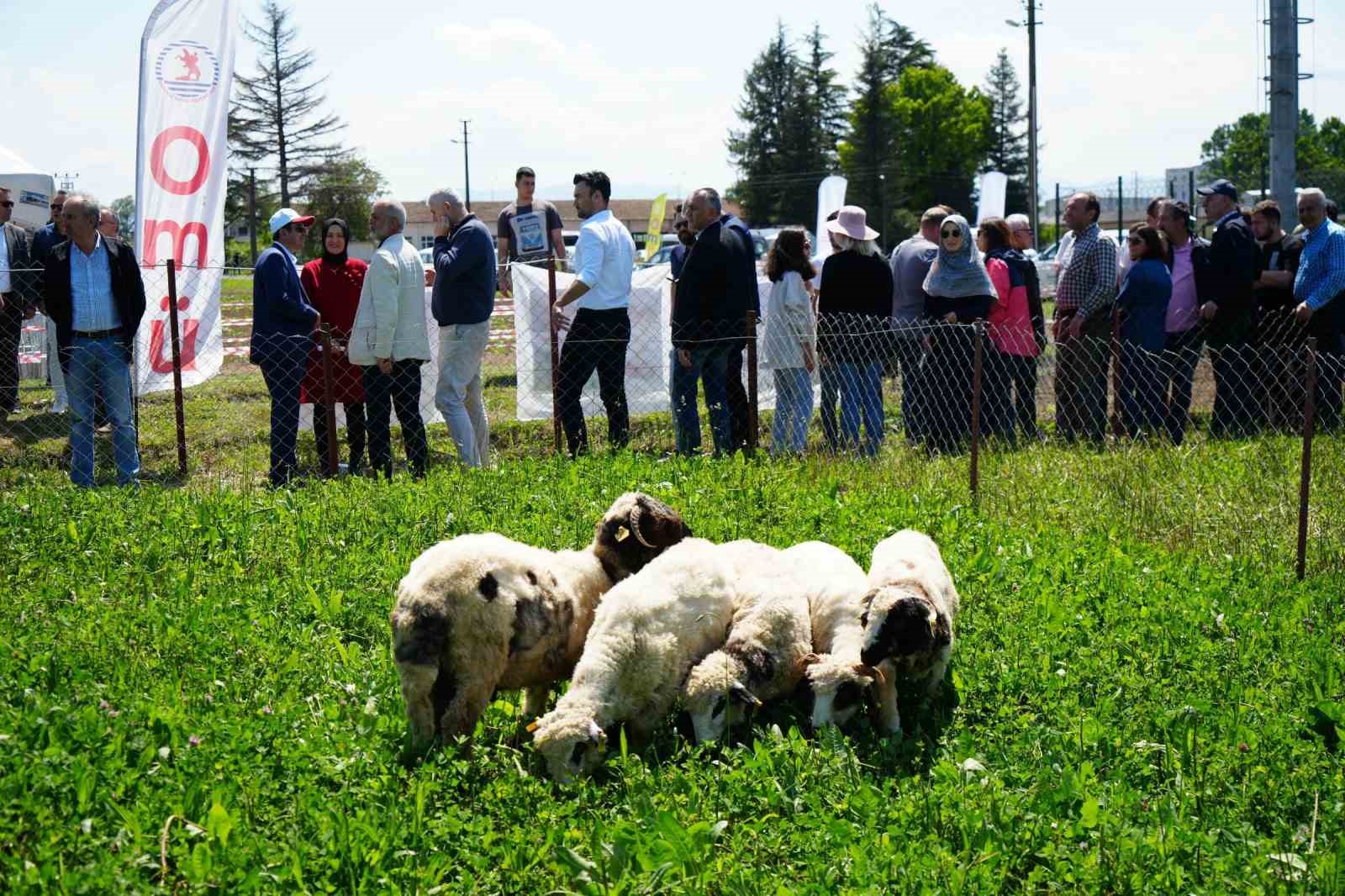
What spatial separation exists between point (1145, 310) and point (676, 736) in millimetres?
8255

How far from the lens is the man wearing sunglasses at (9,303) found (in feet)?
43.1

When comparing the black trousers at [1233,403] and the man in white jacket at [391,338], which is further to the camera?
the black trousers at [1233,403]

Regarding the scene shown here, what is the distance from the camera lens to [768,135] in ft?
235

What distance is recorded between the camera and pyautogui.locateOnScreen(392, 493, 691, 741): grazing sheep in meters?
4.89

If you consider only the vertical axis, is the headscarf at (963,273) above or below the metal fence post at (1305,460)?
above

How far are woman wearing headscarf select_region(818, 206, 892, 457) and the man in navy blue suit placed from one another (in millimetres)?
4223

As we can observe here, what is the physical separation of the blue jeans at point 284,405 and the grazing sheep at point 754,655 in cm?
551

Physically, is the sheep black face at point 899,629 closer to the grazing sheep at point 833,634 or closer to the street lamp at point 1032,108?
the grazing sheep at point 833,634

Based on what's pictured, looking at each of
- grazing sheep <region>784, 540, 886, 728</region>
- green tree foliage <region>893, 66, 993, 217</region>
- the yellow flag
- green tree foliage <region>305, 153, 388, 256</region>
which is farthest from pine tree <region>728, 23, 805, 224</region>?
grazing sheep <region>784, 540, 886, 728</region>

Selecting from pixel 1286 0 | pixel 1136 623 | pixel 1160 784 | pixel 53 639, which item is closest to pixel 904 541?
pixel 1136 623

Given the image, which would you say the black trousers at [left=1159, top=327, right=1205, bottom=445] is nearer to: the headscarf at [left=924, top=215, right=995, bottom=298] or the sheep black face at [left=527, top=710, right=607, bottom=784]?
the headscarf at [left=924, top=215, right=995, bottom=298]

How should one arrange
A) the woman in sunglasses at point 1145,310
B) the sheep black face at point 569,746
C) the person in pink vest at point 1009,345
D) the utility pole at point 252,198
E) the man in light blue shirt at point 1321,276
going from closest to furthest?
1. the sheep black face at point 569,746
2. the person in pink vest at point 1009,345
3. the woman in sunglasses at point 1145,310
4. the man in light blue shirt at point 1321,276
5. the utility pole at point 252,198

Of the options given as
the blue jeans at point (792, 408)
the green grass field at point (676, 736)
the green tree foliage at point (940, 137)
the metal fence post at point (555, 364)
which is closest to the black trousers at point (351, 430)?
the metal fence post at point (555, 364)

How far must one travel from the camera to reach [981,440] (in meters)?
10.9
